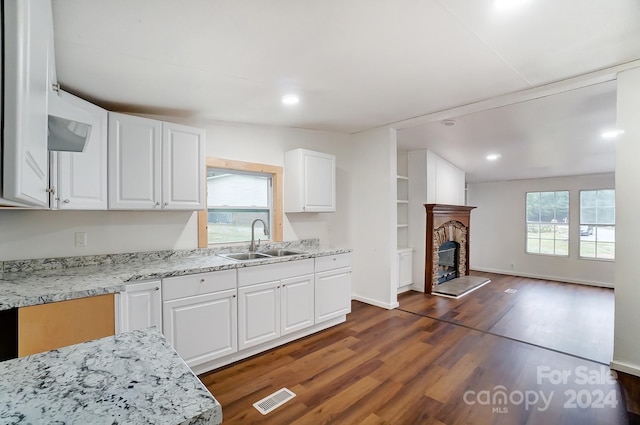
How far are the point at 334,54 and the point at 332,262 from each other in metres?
2.16

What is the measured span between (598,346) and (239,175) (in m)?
4.16

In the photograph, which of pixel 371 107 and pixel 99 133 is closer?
pixel 99 133

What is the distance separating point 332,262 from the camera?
3.46m

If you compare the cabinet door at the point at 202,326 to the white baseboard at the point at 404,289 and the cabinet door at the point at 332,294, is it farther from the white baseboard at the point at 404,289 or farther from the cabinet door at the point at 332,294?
the white baseboard at the point at 404,289

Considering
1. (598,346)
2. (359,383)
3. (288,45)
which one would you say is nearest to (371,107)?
(288,45)

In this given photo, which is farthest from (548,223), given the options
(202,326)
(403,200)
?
(202,326)

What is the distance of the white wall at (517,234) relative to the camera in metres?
5.98

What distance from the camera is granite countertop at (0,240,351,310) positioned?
1.67 metres

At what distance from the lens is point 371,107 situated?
10.5 ft

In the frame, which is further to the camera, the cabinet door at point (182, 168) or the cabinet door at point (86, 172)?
the cabinet door at point (182, 168)

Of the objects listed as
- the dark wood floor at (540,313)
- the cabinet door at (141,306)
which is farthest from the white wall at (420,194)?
the cabinet door at (141,306)

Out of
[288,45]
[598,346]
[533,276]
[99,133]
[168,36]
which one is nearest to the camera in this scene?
[168,36]

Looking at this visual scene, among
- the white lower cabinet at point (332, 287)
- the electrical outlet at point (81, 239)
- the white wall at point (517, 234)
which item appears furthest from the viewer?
the white wall at point (517, 234)

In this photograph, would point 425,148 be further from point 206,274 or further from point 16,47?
point 16,47
